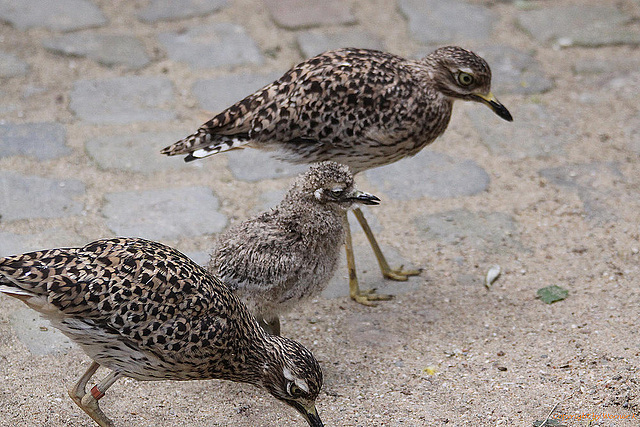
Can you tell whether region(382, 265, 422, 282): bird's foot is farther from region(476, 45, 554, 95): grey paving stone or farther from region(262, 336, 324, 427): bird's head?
region(476, 45, 554, 95): grey paving stone

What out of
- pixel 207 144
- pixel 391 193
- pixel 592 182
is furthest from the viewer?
pixel 592 182

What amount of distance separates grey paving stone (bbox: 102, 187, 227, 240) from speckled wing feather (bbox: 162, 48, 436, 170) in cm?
67

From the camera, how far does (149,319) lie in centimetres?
403

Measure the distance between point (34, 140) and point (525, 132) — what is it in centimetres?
382

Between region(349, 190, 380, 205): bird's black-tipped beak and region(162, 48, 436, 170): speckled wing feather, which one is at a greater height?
region(162, 48, 436, 170): speckled wing feather

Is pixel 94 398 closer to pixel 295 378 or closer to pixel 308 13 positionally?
pixel 295 378

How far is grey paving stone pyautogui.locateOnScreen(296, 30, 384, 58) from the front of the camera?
781cm

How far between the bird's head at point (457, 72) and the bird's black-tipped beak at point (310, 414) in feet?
7.72

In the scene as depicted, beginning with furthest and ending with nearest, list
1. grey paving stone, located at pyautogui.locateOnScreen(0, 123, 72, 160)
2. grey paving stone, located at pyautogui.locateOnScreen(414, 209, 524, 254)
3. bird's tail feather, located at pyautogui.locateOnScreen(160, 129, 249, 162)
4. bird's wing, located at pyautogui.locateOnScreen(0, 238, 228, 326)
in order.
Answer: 1. grey paving stone, located at pyautogui.locateOnScreen(0, 123, 72, 160)
2. grey paving stone, located at pyautogui.locateOnScreen(414, 209, 524, 254)
3. bird's tail feather, located at pyautogui.locateOnScreen(160, 129, 249, 162)
4. bird's wing, located at pyautogui.locateOnScreen(0, 238, 228, 326)

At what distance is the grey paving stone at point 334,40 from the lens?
7809 millimetres

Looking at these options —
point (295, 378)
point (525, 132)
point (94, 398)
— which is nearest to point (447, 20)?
point (525, 132)

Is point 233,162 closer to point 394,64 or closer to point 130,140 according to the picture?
point 130,140

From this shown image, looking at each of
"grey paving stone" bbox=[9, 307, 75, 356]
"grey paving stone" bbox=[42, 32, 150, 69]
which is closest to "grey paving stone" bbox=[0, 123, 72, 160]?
"grey paving stone" bbox=[42, 32, 150, 69]

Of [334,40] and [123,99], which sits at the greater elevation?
[334,40]
